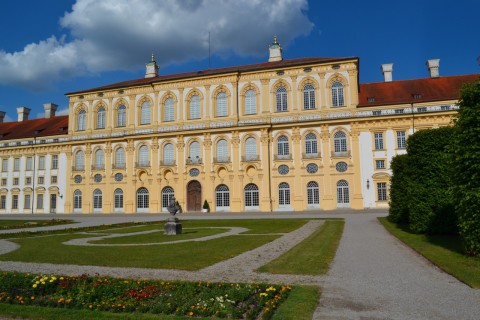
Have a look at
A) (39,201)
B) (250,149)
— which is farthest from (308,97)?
(39,201)

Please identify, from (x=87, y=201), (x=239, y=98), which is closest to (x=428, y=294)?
(x=239, y=98)

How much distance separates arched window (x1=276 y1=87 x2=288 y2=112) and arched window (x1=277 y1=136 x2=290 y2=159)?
11.2ft

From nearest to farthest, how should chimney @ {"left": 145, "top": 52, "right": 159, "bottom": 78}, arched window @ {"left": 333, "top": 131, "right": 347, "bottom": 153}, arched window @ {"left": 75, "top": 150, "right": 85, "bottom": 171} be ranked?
arched window @ {"left": 333, "top": 131, "right": 347, "bottom": 153} < arched window @ {"left": 75, "top": 150, "right": 85, "bottom": 171} < chimney @ {"left": 145, "top": 52, "right": 159, "bottom": 78}

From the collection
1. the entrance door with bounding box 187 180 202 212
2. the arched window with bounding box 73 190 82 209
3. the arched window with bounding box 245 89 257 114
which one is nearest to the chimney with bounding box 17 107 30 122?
the arched window with bounding box 73 190 82 209

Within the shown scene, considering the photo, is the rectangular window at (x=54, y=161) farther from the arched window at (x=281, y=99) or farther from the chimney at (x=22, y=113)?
the arched window at (x=281, y=99)

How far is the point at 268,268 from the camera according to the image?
10.3 meters

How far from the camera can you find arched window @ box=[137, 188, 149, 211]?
46844 millimetres

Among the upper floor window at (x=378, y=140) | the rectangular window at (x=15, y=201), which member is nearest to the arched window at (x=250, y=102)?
the upper floor window at (x=378, y=140)

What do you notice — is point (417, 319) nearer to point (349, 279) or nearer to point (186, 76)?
point (349, 279)

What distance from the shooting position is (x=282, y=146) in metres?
43.3

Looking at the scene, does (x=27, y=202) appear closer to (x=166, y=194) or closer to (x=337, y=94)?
(x=166, y=194)

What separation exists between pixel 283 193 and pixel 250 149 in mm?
6031

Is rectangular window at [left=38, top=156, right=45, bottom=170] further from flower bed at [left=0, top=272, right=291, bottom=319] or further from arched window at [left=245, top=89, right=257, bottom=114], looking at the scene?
flower bed at [left=0, top=272, right=291, bottom=319]

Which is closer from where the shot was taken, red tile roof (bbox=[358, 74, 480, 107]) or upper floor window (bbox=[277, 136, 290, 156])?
red tile roof (bbox=[358, 74, 480, 107])
